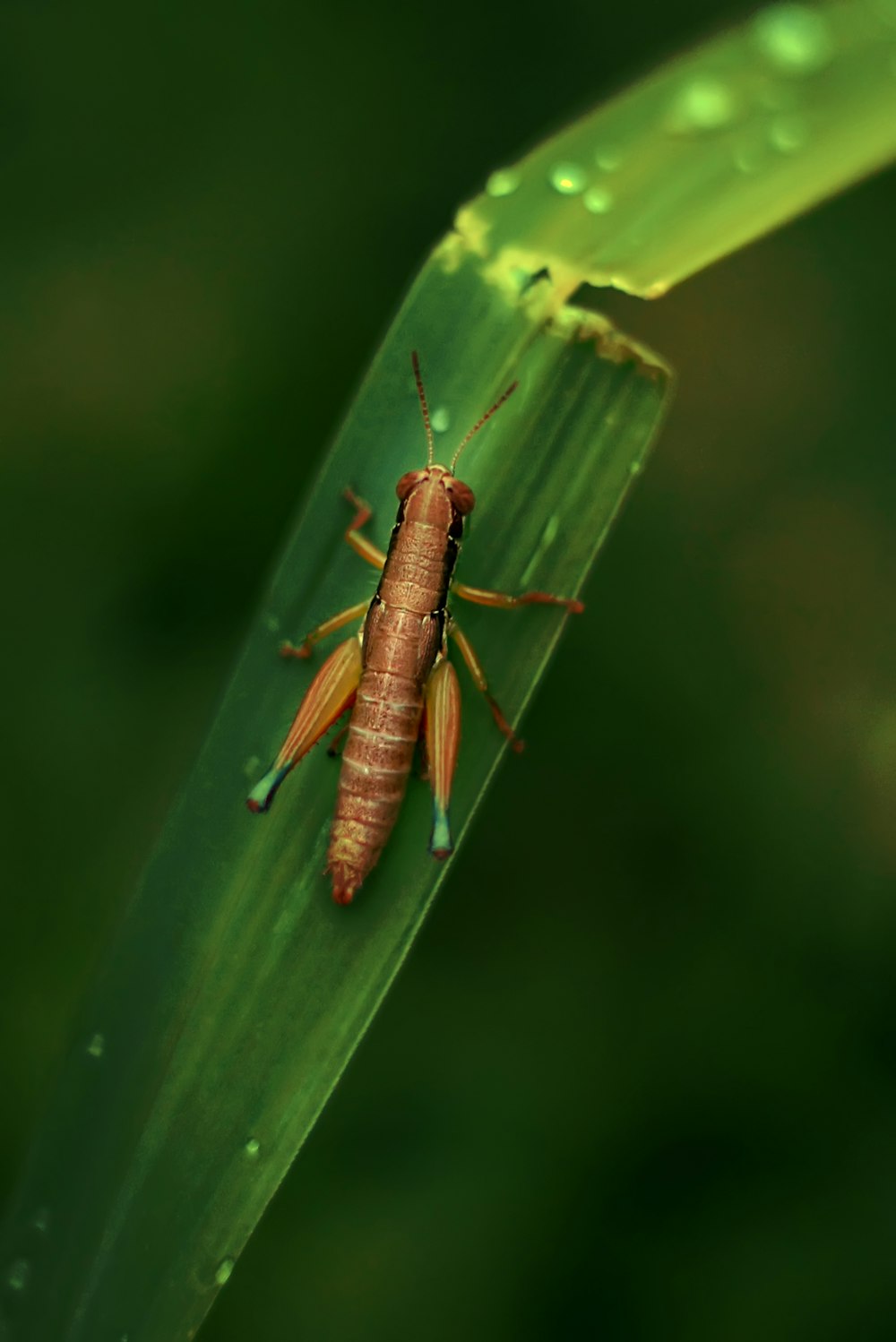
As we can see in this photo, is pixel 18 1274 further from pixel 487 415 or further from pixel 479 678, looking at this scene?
pixel 487 415

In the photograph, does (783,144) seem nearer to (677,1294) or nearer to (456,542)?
(456,542)

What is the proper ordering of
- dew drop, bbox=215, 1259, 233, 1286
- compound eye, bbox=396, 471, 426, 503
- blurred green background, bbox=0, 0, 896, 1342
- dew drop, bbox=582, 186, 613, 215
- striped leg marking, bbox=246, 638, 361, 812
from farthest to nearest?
1. blurred green background, bbox=0, 0, 896, 1342
2. compound eye, bbox=396, 471, 426, 503
3. striped leg marking, bbox=246, 638, 361, 812
4. dew drop, bbox=215, 1259, 233, 1286
5. dew drop, bbox=582, 186, 613, 215

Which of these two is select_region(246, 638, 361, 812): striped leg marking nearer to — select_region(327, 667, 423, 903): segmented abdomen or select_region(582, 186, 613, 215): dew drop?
select_region(327, 667, 423, 903): segmented abdomen

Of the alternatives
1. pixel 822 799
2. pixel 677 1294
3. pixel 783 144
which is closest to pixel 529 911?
pixel 822 799

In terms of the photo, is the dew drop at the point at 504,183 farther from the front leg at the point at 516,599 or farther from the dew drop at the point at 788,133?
the front leg at the point at 516,599

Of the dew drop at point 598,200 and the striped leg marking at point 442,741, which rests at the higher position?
the dew drop at point 598,200

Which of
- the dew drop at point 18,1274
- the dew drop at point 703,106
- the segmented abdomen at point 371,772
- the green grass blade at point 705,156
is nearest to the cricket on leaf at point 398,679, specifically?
the segmented abdomen at point 371,772

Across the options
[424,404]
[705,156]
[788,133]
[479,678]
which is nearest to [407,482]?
[424,404]

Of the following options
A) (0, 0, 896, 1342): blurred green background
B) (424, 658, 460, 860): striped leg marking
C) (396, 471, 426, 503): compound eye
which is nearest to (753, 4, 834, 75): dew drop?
(396, 471, 426, 503): compound eye
